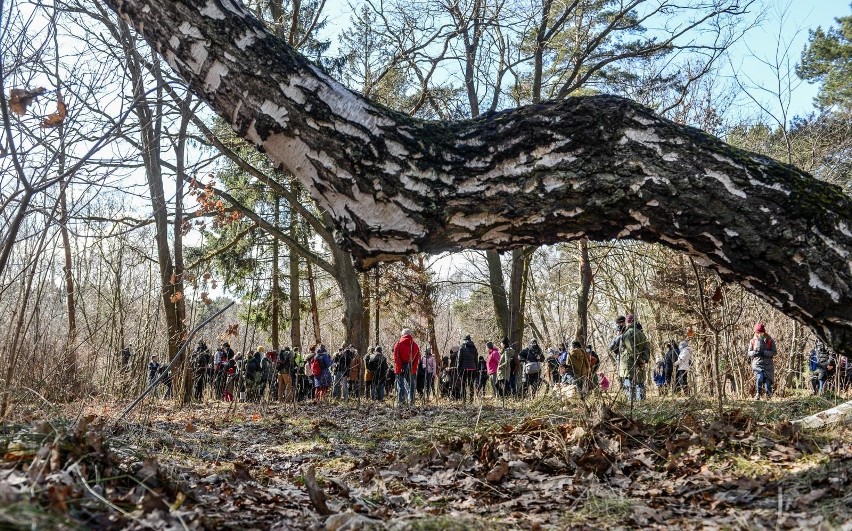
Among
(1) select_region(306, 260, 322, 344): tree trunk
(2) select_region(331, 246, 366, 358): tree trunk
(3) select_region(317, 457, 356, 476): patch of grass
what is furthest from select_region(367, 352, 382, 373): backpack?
(3) select_region(317, 457, 356, 476): patch of grass

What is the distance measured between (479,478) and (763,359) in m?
8.05

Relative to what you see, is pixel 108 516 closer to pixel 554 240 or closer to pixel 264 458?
pixel 554 240

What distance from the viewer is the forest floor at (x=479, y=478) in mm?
1832

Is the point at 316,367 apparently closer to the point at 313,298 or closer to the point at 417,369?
the point at 417,369

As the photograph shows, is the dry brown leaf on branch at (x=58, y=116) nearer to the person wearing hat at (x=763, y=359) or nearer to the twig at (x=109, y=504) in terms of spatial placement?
the twig at (x=109, y=504)

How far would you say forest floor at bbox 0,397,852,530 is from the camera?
72.1 inches

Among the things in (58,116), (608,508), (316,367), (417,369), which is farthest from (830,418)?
(316,367)

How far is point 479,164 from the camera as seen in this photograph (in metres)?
2.56

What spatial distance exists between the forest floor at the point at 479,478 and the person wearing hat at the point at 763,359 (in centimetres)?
531

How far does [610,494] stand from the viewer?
2.55 metres

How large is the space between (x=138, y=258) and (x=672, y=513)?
10444 millimetres

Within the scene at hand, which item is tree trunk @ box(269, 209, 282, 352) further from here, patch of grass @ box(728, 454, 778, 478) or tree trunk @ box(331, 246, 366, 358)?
patch of grass @ box(728, 454, 778, 478)

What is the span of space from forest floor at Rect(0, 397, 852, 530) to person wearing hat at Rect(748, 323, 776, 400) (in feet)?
17.4

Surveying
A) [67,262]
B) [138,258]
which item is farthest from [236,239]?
[67,262]
